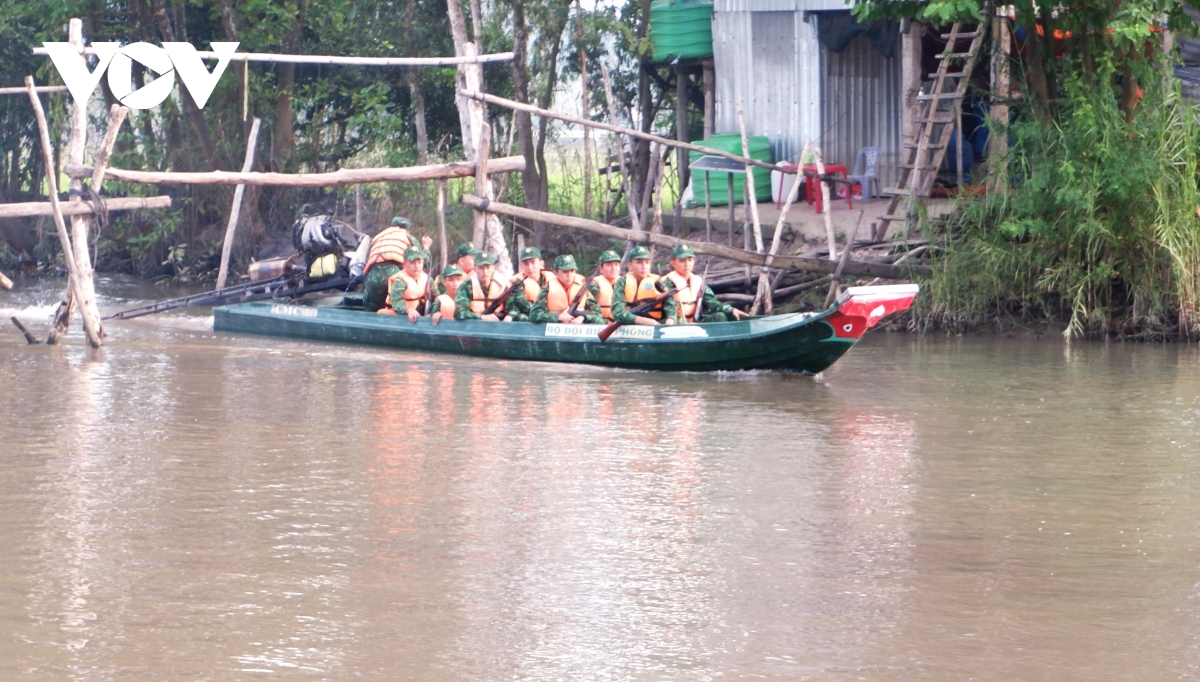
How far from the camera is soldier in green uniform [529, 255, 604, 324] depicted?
14.2 metres

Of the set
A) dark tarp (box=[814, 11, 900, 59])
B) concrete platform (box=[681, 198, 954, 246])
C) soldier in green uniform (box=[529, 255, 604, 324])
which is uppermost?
dark tarp (box=[814, 11, 900, 59])

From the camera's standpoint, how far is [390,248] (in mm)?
15969

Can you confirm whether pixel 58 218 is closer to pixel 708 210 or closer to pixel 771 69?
pixel 708 210

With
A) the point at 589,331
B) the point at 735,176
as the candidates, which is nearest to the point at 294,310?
the point at 589,331

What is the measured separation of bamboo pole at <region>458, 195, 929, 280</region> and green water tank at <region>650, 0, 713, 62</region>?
16.9ft

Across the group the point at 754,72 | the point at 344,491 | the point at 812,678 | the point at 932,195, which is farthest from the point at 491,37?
the point at 812,678

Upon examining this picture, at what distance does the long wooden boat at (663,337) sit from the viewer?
12203 millimetres

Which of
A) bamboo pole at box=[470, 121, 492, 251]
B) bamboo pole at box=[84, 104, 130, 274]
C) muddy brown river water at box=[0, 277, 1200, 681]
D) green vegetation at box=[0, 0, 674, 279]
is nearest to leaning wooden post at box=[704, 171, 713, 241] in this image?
green vegetation at box=[0, 0, 674, 279]

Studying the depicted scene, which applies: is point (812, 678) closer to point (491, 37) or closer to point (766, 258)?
point (766, 258)

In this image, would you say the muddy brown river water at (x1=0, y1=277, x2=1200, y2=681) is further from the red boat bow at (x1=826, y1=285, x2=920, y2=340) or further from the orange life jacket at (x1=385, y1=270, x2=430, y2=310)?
the orange life jacket at (x1=385, y1=270, x2=430, y2=310)

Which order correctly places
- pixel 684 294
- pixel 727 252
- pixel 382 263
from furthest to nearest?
1. pixel 382 263
2. pixel 727 252
3. pixel 684 294

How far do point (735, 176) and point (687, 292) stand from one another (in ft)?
20.7

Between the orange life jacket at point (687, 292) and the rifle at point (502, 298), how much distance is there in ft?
5.60

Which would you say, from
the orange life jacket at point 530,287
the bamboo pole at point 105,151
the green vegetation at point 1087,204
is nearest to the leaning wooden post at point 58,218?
the bamboo pole at point 105,151
